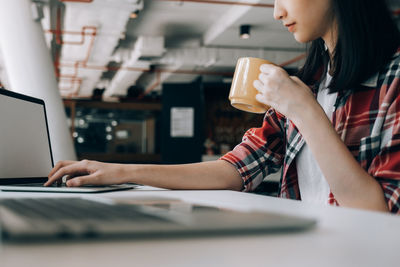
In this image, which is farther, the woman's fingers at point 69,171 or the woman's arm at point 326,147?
the woman's fingers at point 69,171

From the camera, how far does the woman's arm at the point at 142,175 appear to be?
1014 mm

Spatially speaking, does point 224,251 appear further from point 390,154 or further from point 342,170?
point 390,154

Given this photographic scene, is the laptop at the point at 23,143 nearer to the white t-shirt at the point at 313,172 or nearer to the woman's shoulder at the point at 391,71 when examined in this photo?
the white t-shirt at the point at 313,172

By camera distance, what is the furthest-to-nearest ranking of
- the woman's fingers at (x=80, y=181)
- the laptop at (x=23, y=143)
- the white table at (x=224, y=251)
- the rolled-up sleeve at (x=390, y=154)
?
the laptop at (x=23, y=143), the woman's fingers at (x=80, y=181), the rolled-up sleeve at (x=390, y=154), the white table at (x=224, y=251)

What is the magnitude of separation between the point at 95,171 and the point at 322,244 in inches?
30.4

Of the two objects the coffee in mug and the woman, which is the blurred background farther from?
the coffee in mug

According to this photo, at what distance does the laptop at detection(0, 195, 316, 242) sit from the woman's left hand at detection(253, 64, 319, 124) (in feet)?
1.67

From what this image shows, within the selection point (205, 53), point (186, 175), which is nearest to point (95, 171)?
point (186, 175)

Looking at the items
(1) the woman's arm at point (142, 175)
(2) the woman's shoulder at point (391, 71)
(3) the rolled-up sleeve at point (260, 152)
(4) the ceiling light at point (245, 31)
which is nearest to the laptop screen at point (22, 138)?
(1) the woman's arm at point (142, 175)

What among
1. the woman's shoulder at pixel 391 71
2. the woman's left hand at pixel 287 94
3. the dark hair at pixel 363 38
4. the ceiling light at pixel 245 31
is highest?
the ceiling light at pixel 245 31

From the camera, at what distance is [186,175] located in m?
1.09

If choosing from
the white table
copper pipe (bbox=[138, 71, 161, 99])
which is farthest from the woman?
copper pipe (bbox=[138, 71, 161, 99])

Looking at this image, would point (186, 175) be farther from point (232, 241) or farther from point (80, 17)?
point (80, 17)

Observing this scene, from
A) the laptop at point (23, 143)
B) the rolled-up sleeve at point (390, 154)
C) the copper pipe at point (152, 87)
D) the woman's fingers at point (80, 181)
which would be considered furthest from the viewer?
the copper pipe at point (152, 87)
